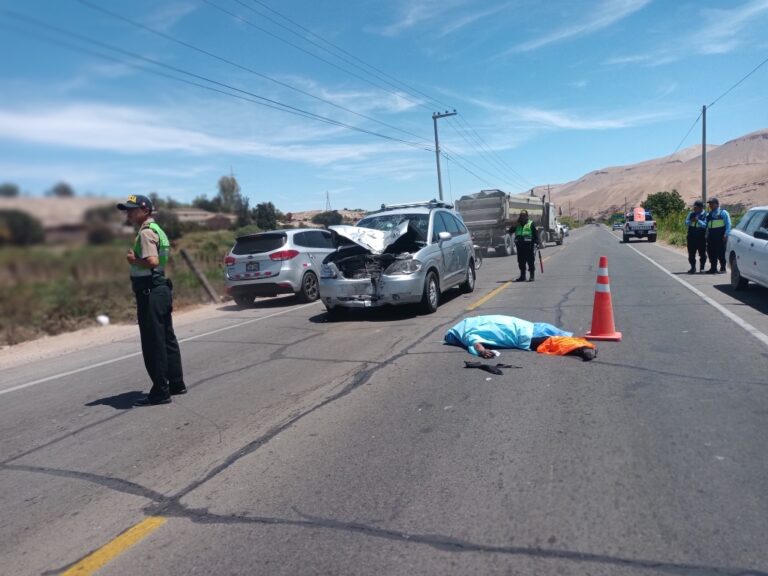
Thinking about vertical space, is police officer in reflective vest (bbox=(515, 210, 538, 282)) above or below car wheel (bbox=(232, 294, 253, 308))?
above

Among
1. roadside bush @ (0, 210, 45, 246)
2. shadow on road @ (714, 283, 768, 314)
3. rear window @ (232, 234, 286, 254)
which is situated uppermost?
roadside bush @ (0, 210, 45, 246)

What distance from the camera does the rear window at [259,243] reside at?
1429cm

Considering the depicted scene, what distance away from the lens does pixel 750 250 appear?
1125cm

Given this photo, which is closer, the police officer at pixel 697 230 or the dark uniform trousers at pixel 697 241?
the police officer at pixel 697 230

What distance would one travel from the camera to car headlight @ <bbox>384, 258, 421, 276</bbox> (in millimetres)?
10680

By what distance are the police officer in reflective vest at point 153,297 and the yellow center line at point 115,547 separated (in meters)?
2.67

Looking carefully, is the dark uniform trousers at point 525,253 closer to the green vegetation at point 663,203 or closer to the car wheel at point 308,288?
→ the car wheel at point 308,288

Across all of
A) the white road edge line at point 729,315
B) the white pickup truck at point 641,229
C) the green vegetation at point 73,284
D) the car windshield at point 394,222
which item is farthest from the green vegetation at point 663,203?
the car windshield at point 394,222

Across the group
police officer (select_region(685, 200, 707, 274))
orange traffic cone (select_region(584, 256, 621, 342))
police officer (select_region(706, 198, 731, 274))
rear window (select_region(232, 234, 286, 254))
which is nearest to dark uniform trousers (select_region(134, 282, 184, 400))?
orange traffic cone (select_region(584, 256, 621, 342))

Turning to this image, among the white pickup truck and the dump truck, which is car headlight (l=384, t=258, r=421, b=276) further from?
the white pickup truck

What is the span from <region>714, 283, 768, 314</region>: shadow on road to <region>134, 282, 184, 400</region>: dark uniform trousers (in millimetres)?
9034

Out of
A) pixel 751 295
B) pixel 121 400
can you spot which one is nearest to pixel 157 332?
pixel 121 400

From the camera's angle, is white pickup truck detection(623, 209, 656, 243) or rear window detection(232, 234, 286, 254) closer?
rear window detection(232, 234, 286, 254)

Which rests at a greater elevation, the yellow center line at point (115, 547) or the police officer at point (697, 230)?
the police officer at point (697, 230)
